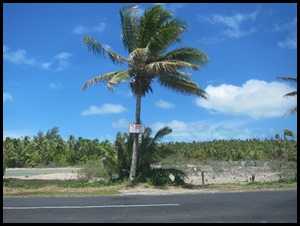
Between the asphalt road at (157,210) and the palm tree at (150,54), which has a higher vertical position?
the palm tree at (150,54)

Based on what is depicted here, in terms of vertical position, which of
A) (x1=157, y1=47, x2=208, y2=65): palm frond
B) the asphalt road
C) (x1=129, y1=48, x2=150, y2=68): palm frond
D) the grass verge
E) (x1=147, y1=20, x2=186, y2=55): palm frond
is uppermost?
(x1=147, y1=20, x2=186, y2=55): palm frond

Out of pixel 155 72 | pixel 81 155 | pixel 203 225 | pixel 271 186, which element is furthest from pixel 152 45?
pixel 81 155

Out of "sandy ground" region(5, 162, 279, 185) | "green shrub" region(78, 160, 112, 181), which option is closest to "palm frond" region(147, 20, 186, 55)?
"sandy ground" region(5, 162, 279, 185)

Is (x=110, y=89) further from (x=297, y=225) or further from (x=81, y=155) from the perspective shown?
(x=81, y=155)

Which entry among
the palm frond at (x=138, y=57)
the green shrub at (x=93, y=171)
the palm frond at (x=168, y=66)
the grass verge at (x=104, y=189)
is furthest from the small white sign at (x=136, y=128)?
the green shrub at (x=93, y=171)

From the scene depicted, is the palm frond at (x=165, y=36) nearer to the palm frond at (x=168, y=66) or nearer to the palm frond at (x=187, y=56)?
the palm frond at (x=187, y=56)

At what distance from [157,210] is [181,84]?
947cm

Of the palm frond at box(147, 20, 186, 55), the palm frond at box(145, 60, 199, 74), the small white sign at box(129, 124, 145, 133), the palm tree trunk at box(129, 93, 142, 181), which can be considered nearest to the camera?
the palm frond at box(145, 60, 199, 74)

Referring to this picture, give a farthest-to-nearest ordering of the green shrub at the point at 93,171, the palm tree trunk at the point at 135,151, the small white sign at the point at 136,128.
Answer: the green shrub at the point at 93,171 < the palm tree trunk at the point at 135,151 < the small white sign at the point at 136,128

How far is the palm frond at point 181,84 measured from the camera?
19.0 meters

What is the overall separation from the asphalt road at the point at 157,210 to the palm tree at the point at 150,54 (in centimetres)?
657

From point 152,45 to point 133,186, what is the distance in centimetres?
694

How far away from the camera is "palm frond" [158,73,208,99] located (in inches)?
747

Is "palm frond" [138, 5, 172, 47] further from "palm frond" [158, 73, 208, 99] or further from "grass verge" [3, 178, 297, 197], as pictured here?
"grass verge" [3, 178, 297, 197]
